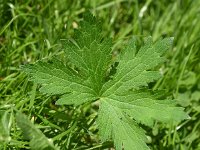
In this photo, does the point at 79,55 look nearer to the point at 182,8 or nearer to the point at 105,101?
the point at 105,101

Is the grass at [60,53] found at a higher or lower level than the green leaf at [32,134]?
higher

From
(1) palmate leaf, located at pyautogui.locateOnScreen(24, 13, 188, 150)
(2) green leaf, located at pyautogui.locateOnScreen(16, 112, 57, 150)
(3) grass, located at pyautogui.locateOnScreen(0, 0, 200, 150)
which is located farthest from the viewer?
(3) grass, located at pyautogui.locateOnScreen(0, 0, 200, 150)

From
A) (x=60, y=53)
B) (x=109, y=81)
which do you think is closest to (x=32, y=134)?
(x=109, y=81)

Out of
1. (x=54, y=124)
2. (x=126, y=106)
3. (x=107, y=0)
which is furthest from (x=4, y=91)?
(x=107, y=0)

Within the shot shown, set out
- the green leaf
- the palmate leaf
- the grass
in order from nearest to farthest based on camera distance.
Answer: the green leaf → the palmate leaf → the grass

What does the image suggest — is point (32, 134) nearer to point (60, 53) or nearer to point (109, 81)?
point (109, 81)
